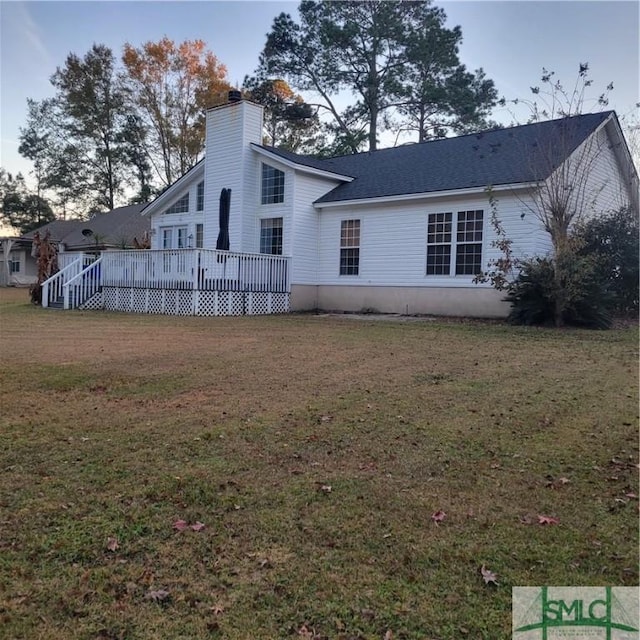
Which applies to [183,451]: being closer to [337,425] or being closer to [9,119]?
[337,425]

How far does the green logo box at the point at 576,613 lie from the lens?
6.84 feet

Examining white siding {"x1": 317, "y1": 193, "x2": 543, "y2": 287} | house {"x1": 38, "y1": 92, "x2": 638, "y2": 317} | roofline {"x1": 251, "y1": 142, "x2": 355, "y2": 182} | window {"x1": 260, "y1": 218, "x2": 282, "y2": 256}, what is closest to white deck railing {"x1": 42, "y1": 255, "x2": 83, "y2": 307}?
house {"x1": 38, "y1": 92, "x2": 638, "y2": 317}

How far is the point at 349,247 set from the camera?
16.9 m

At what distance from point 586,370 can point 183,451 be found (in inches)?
202

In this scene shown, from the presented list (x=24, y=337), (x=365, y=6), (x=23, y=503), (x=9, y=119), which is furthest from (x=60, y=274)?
(x=9, y=119)

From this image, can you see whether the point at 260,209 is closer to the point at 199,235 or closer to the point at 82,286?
the point at 199,235

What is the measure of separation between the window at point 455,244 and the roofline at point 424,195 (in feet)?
2.00

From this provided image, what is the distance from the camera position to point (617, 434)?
4.22 meters

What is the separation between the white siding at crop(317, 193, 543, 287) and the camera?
13.6 metres

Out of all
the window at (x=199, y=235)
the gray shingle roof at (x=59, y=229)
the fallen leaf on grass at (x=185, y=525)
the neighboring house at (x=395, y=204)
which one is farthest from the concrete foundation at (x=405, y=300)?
the gray shingle roof at (x=59, y=229)

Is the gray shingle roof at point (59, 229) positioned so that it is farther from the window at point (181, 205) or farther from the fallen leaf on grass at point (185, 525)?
the fallen leaf on grass at point (185, 525)

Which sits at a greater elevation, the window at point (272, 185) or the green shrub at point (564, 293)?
the window at point (272, 185)

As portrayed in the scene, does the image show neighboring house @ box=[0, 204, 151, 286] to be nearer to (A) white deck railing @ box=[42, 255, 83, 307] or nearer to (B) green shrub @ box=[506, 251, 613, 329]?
(A) white deck railing @ box=[42, 255, 83, 307]

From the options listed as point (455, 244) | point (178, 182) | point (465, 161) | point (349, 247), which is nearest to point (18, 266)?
point (178, 182)
